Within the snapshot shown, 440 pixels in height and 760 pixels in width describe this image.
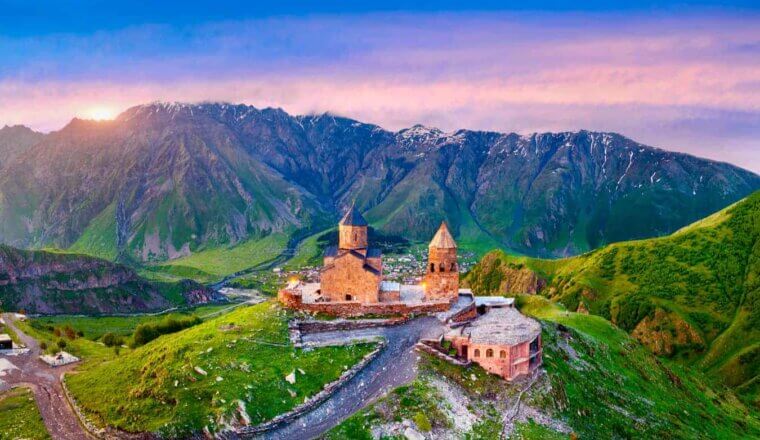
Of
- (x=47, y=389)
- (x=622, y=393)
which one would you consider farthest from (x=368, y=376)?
(x=622, y=393)

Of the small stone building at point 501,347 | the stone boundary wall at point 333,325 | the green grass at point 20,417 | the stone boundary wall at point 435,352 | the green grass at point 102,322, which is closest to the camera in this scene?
the green grass at point 20,417

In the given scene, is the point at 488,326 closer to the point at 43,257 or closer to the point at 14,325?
the point at 14,325

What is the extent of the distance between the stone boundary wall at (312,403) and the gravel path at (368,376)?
0.32 metres

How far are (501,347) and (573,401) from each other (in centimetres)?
958

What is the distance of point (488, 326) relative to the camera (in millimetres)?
60938

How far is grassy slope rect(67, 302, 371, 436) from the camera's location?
43.9m

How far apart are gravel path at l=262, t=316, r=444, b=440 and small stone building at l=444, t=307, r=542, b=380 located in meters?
3.42

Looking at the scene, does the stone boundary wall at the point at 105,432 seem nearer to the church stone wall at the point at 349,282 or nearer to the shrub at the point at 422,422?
the shrub at the point at 422,422

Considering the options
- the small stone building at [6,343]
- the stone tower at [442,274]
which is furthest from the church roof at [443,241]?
the small stone building at [6,343]

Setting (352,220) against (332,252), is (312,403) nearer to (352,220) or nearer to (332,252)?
(352,220)

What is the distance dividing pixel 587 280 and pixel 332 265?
343 ft

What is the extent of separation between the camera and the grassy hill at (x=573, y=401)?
45656 mm

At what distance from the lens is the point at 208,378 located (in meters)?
47.4

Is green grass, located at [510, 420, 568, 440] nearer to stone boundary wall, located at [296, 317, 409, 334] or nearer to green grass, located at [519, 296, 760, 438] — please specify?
green grass, located at [519, 296, 760, 438]
